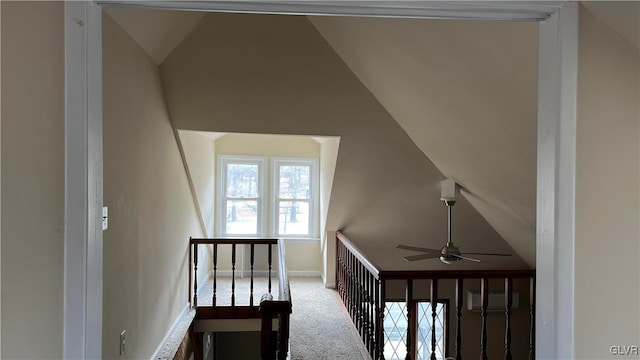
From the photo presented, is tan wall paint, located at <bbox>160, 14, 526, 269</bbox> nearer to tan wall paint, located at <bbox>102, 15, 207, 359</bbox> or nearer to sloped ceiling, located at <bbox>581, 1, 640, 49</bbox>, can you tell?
tan wall paint, located at <bbox>102, 15, 207, 359</bbox>

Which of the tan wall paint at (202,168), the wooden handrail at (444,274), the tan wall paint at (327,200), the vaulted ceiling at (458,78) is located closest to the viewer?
the vaulted ceiling at (458,78)

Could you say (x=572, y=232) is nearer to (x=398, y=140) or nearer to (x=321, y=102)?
(x=321, y=102)

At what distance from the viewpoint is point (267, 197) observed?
19.8 feet

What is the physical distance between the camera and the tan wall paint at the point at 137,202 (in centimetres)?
234

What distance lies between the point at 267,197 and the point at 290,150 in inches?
33.3

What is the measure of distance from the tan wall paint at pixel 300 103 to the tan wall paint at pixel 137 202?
0.39m

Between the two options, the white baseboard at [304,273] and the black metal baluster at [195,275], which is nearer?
the black metal baluster at [195,275]

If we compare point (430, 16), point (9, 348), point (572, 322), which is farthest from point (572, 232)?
point (9, 348)

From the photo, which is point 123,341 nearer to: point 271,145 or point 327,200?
point 327,200

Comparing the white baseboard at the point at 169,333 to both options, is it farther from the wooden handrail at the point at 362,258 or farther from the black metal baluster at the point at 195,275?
the wooden handrail at the point at 362,258

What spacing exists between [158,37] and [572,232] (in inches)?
117

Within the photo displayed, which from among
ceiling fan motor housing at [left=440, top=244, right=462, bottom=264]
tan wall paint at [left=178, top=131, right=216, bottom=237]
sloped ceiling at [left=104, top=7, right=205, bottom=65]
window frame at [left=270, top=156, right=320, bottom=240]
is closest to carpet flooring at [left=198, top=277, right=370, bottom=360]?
window frame at [left=270, top=156, right=320, bottom=240]

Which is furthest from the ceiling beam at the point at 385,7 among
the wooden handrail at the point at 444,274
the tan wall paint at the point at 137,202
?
the wooden handrail at the point at 444,274

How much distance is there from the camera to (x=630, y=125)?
1007 mm
